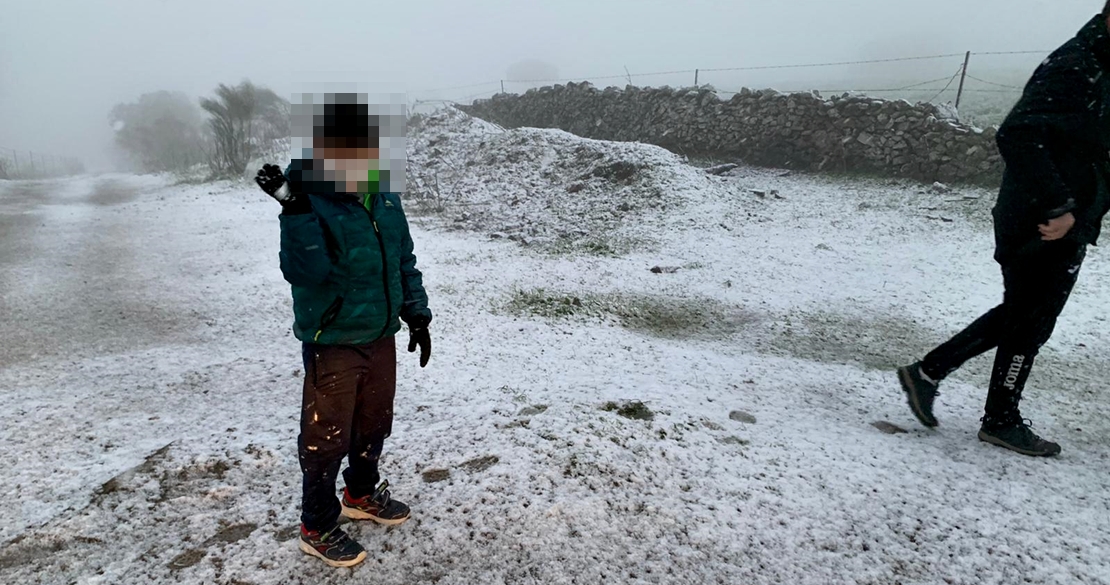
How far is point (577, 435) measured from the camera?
2977 mm

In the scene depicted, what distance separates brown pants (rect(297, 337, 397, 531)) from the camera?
6.68ft

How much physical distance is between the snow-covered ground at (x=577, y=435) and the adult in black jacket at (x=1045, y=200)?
1.52ft

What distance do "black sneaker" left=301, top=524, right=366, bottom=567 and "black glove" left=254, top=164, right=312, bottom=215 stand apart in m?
1.24

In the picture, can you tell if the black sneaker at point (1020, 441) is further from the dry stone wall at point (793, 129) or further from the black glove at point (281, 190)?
the dry stone wall at point (793, 129)

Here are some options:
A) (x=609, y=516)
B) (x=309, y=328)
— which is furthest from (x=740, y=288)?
(x=309, y=328)

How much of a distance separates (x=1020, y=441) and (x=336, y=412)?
3290 mm

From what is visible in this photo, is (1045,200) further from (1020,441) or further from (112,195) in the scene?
(112,195)

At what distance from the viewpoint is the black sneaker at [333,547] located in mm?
2117

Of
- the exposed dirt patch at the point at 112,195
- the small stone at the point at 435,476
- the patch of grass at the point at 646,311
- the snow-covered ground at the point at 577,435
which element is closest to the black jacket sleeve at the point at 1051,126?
the snow-covered ground at the point at 577,435

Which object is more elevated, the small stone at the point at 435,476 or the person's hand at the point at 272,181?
the person's hand at the point at 272,181

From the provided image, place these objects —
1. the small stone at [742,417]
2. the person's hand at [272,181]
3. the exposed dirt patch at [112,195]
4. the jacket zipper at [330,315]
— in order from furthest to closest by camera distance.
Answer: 1. the exposed dirt patch at [112,195]
2. the small stone at [742,417]
3. the jacket zipper at [330,315]
4. the person's hand at [272,181]

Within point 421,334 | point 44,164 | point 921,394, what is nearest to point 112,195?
point 421,334

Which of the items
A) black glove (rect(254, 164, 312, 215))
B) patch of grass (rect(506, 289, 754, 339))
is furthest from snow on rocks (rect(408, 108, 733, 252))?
black glove (rect(254, 164, 312, 215))

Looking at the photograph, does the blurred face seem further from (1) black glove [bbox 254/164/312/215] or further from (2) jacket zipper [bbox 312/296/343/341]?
(2) jacket zipper [bbox 312/296/343/341]
